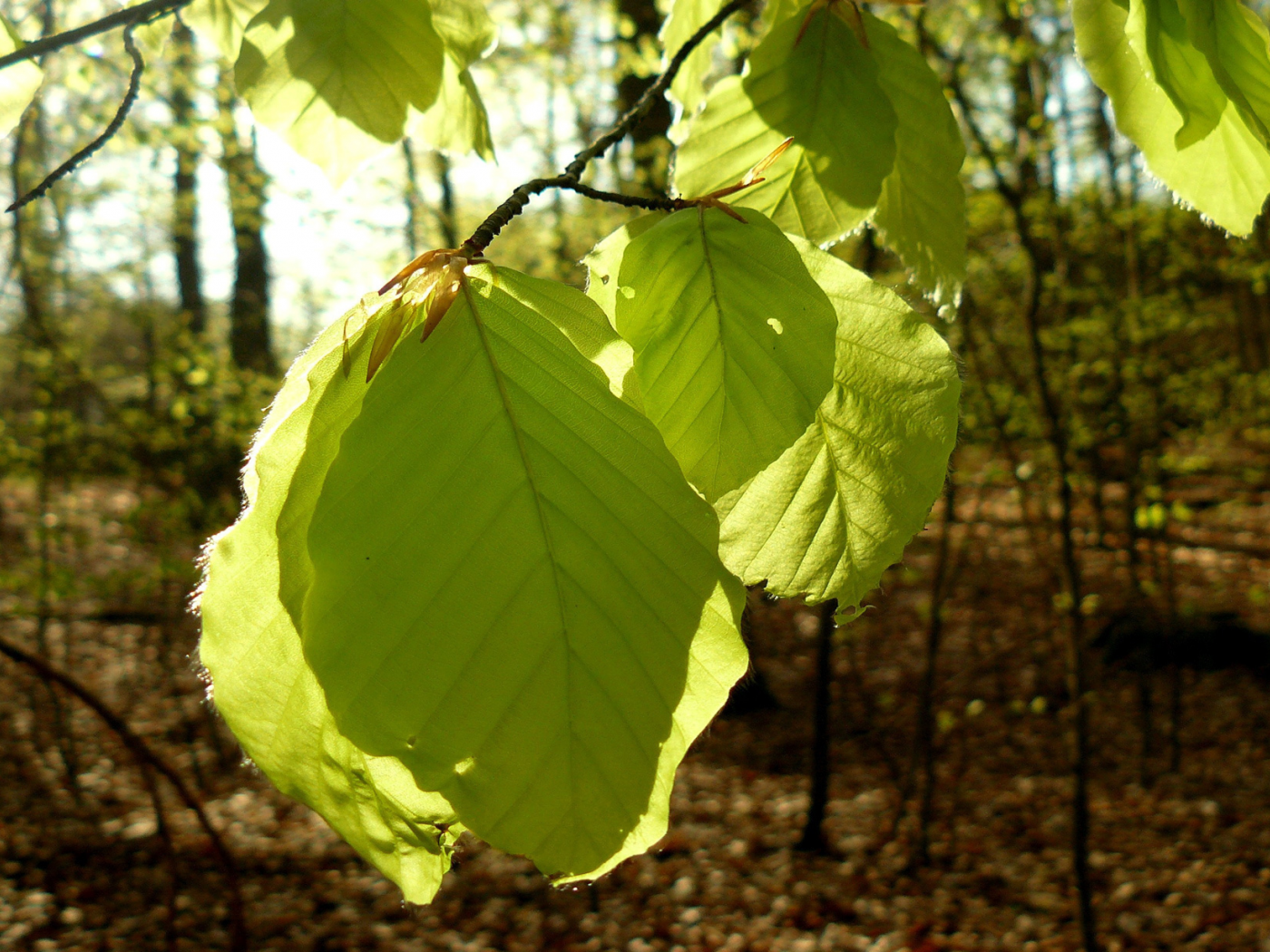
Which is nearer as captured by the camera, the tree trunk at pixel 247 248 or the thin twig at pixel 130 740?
the thin twig at pixel 130 740

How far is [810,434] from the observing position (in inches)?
21.4

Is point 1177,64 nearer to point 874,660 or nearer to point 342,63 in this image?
point 342,63

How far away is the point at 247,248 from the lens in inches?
308

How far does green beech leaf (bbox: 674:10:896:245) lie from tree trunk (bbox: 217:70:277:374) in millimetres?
4863

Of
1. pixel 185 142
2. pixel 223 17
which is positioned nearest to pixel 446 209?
pixel 185 142

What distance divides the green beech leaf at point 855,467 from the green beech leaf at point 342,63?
1.49 feet

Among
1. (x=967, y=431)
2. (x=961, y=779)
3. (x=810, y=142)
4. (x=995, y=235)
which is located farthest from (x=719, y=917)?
(x=995, y=235)

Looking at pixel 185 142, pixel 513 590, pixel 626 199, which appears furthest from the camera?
pixel 185 142

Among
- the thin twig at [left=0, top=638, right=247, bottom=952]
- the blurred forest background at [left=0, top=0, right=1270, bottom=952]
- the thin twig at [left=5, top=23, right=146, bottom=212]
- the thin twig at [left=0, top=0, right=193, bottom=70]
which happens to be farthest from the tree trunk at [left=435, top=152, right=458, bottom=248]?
the thin twig at [left=0, top=638, right=247, bottom=952]

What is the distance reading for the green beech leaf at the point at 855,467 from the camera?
520mm

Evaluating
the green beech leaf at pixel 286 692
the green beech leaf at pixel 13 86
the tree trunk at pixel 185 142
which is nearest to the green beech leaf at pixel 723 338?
the green beech leaf at pixel 286 692

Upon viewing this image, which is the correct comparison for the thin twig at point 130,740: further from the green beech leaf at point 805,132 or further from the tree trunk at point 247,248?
the tree trunk at point 247,248

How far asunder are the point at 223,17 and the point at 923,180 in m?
0.88

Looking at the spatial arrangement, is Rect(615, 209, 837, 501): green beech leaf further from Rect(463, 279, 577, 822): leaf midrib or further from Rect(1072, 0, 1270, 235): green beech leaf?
Rect(1072, 0, 1270, 235): green beech leaf
